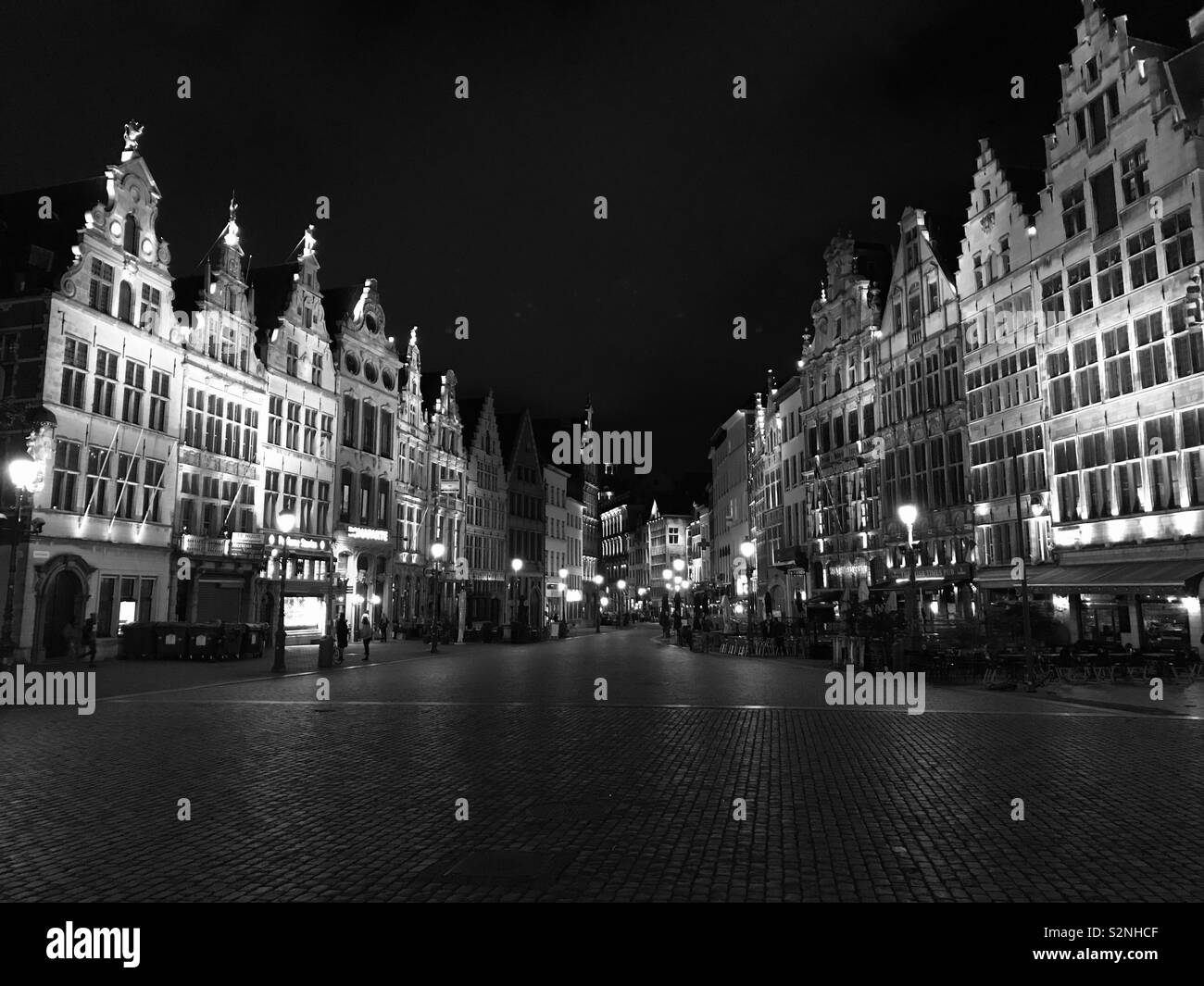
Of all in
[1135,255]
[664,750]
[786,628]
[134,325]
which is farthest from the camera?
[786,628]

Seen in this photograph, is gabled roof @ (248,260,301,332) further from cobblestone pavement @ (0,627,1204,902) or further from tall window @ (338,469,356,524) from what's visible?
cobblestone pavement @ (0,627,1204,902)

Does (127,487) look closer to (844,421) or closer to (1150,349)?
(844,421)

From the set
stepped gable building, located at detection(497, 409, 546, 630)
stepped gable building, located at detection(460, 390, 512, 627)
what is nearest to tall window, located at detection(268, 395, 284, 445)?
stepped gable building, located at detection(460, 390, 512, 627)

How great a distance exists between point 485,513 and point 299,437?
28.9 metres

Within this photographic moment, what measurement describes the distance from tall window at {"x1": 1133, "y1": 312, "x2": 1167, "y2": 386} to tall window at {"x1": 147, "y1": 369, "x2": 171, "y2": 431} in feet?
126

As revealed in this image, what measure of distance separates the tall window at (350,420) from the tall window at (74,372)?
811 inches

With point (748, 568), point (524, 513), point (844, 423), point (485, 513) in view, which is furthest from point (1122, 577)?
point (524, 513)
